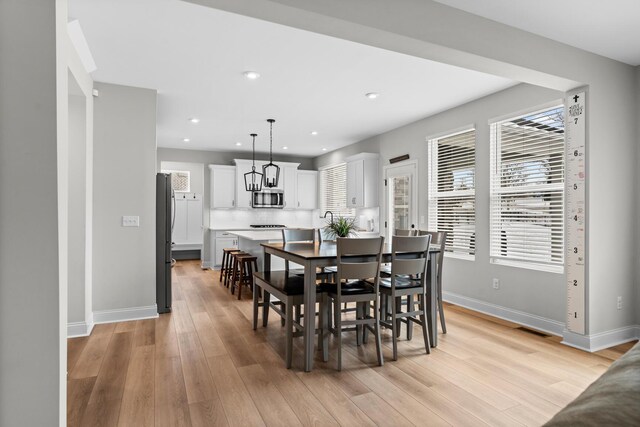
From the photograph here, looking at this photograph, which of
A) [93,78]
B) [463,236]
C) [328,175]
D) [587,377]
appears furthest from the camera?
[328,175]

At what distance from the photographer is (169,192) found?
440 centimetres

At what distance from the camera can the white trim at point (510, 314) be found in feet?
12.2

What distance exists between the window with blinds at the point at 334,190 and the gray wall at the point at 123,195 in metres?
4.33

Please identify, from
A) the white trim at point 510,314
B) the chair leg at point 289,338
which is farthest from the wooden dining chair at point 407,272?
the white trim at point 510,314

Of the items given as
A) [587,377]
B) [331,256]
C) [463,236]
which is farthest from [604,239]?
[331,256]

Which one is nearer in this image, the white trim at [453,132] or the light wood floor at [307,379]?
the light wood floor at [307,379]

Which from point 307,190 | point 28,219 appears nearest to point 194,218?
point 307,190

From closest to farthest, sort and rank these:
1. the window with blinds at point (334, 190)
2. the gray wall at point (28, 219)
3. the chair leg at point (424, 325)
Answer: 1. the gray wall at point (28, 219)
2. the chair leg at point (424, 325)
3. the window with blinds at point (334, 190)

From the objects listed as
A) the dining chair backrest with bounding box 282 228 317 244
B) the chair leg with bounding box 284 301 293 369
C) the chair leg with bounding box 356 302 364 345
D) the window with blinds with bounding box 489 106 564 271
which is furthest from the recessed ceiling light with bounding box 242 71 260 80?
the window with blinds with bounding box 489 106 564 271

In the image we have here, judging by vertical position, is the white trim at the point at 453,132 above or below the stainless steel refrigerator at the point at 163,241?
above

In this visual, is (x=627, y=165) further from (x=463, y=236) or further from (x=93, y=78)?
(x=93, y=78)

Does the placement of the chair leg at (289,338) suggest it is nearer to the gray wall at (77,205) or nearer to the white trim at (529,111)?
the gray wall at (77,205)

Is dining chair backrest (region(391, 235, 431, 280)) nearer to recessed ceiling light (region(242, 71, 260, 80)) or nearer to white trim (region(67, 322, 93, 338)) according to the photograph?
recessed ceiling light (region(242, 71, 260, 80))

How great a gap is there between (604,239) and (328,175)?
5.99 m
